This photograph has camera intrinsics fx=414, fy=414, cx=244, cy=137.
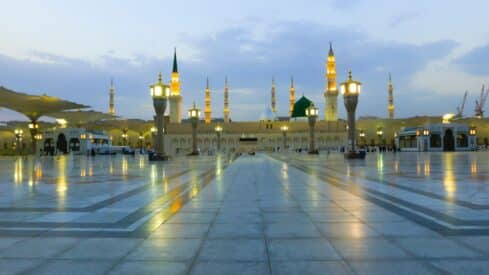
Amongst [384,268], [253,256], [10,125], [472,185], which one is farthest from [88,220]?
[10,125]

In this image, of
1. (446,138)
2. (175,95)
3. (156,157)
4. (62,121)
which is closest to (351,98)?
(156,157)

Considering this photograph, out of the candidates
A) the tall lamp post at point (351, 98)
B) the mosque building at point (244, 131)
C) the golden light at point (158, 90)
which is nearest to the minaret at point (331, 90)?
the mosque building at point (244, 131)

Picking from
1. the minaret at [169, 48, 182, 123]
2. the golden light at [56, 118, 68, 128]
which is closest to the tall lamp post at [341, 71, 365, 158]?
the golden light at [56, 118, 68, 128]

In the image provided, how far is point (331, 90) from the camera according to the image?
105000 mm

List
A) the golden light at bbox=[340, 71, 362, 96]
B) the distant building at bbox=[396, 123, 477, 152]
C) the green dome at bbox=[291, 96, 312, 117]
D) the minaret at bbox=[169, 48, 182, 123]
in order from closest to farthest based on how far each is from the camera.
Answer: the golden light at bbox=[340, 71, 362, 96] → the distant building at bbox=[396, 123, 477, 152] → the minaret at bbox=[169, 48, 182, 123] → the green dome at bbox=[291, 96, 312, 117]

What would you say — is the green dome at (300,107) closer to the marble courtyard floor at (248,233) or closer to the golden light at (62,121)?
the golden light at (62,121)

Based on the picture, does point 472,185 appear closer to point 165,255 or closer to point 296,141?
point 165,255

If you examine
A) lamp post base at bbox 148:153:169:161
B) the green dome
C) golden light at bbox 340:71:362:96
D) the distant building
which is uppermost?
the green dome

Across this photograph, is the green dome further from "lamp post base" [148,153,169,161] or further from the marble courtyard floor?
the marble courtyard floor

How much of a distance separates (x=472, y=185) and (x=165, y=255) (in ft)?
33.0

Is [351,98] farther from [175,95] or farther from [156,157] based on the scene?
[175,95]

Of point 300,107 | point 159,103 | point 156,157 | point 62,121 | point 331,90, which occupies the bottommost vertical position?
point 156,157

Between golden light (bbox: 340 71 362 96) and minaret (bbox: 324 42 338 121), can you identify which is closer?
golden light (bbox: 340 71 362 96)

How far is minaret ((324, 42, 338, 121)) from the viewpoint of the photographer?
9708 centimetres
